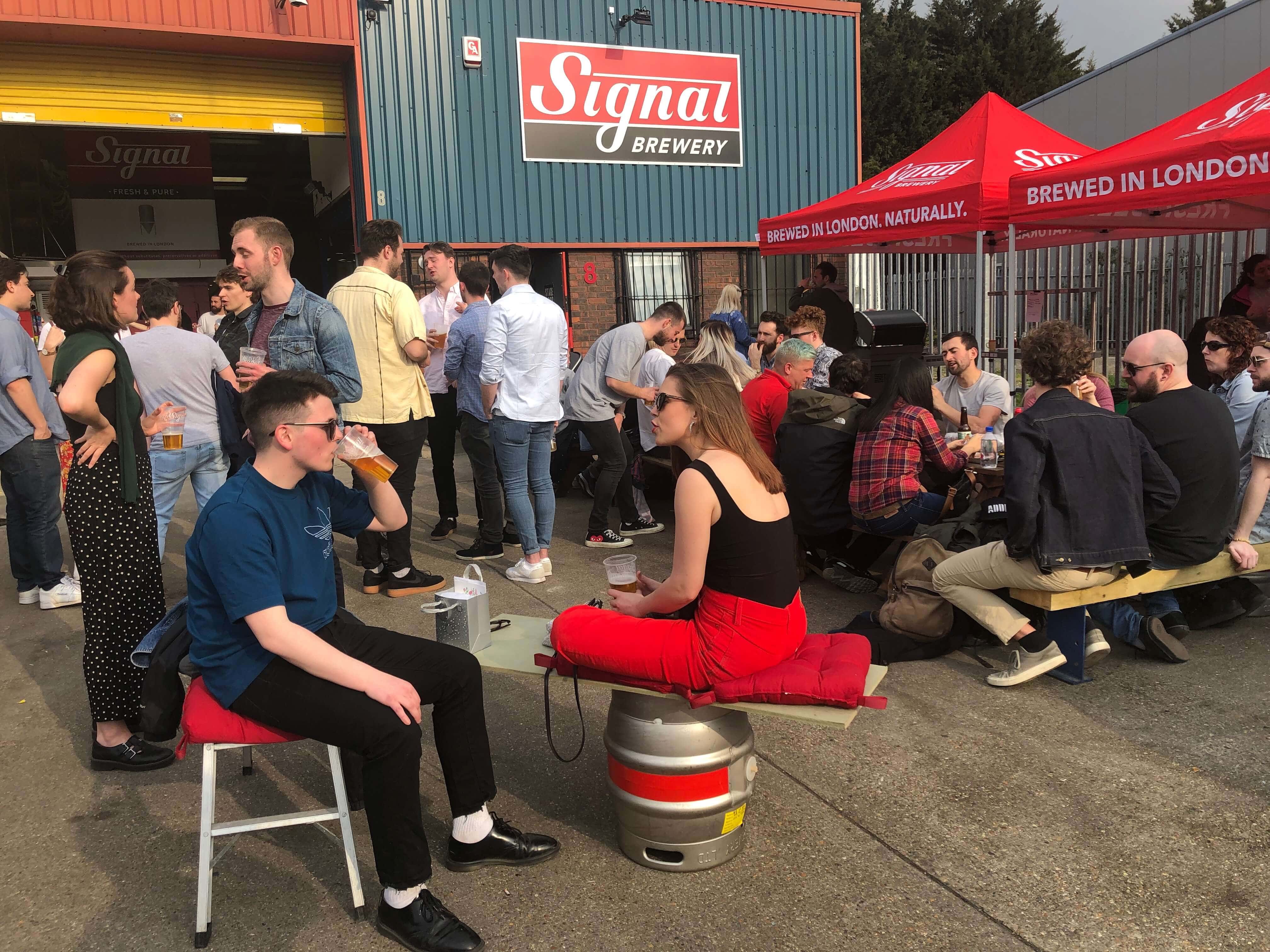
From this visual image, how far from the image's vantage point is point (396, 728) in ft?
8.23

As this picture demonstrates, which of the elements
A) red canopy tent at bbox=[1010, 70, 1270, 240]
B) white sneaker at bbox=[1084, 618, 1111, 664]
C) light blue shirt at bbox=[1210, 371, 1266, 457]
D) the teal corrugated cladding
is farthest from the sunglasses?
the teal corrugated cladding

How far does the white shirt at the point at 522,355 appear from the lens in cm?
551

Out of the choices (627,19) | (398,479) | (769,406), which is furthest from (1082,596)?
(627,19)

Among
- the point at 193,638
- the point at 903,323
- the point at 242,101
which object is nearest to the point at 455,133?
the point at 242,101

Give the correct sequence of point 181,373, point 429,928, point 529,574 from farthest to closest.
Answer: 1. point 529,574
2. point 181,373
3. point 429,928

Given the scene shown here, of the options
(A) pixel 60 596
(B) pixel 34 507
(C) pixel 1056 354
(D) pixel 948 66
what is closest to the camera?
(C) pixel 1056 354

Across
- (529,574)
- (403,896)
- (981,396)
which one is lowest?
(403,896)

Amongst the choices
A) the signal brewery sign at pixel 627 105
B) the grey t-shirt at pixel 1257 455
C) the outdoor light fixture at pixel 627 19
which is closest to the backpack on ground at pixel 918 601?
the grey t-shirt at pixel 1257 455

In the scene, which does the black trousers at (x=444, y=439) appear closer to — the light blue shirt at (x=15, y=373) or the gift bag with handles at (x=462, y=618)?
the light blue shirt at (x=15, y=373)

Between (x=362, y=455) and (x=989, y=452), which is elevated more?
(x=362, y=455)

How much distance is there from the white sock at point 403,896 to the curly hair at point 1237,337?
14.0ft

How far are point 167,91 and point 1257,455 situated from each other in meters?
11.8

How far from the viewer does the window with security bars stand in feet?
44.4

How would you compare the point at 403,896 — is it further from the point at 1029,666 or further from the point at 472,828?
the point at 1029,666
